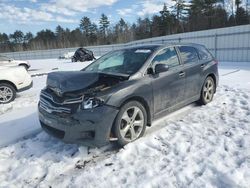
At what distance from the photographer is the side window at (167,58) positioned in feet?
14.6

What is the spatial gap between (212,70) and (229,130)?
2.10 m

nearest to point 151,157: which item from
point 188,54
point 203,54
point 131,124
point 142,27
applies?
point 131,124

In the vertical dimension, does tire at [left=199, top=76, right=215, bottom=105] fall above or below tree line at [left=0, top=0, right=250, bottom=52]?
below

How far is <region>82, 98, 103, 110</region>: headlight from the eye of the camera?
3438mm

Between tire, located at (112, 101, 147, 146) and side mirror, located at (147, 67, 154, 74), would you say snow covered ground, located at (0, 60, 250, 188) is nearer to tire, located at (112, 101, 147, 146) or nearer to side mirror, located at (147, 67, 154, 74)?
tire, located at (112, 101, 147, 146)

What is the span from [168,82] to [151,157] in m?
1.56

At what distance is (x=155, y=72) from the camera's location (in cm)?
424

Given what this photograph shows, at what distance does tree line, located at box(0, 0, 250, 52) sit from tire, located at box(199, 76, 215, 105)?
34.0 meters

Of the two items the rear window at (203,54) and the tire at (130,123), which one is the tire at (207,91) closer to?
the rear window at (203,54)

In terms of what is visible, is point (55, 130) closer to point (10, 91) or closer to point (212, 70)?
point (212, 70)

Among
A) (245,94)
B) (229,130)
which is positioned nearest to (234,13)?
(245,94)

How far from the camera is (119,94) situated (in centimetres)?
361

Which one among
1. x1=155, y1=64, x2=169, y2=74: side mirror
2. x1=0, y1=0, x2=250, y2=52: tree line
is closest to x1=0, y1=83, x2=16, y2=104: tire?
x1=155, y1=64, x2=169, y2=74: side mirror

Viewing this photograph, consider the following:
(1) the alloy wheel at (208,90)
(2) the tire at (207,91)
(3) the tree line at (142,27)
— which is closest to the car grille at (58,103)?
(2) the tire at (207,91)
